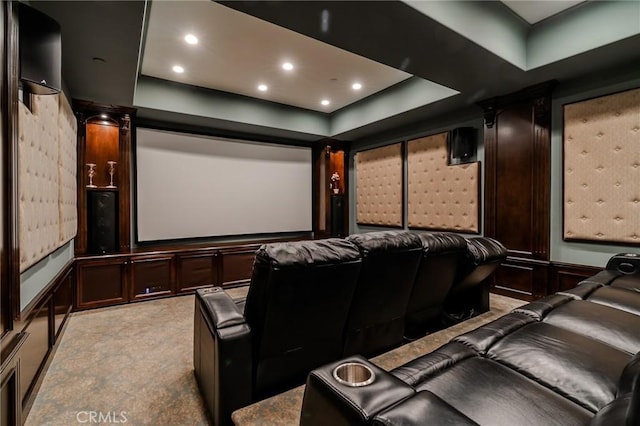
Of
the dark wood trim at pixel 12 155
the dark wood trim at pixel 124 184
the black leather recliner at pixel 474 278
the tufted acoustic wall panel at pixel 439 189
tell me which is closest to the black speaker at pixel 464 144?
the tufted acoustic wall panel at pixel 439 189

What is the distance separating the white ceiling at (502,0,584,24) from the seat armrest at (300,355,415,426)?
3346 mm

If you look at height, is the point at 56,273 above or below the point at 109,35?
below

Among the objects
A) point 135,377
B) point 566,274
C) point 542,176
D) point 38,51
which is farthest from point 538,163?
point 38,51

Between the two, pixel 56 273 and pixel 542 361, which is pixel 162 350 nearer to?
pixel 56 273

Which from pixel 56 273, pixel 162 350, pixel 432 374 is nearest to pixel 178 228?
pixel 56 273

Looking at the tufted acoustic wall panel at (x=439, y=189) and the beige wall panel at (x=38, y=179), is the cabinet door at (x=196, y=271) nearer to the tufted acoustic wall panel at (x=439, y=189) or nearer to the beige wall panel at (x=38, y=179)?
the beige wall panel at (x=38, y=179)

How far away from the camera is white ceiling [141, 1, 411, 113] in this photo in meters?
2.73

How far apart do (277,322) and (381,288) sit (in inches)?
27.1

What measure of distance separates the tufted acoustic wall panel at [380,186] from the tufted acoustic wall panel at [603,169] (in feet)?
7.58

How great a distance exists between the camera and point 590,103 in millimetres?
3104

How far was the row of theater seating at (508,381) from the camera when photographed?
713mm

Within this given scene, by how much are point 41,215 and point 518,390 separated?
295 centimetres

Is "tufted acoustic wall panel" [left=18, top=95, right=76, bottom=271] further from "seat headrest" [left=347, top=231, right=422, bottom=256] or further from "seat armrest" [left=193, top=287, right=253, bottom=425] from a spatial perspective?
"seat headrest" [left=347, top=231, right=422, bottom=256]

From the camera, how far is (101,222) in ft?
12.7
